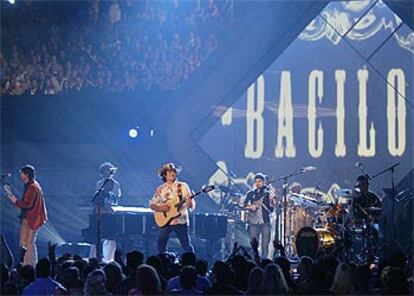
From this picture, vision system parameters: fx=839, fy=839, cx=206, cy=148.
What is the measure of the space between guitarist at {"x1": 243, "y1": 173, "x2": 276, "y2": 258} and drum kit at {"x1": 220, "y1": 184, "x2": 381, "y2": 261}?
0.95 ft

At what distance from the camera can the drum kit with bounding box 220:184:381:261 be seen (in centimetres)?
1442

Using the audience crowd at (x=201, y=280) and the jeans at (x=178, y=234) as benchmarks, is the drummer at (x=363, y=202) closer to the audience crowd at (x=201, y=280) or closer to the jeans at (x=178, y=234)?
the jeans at (x=178, y=234)

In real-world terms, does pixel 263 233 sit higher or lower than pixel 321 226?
lower

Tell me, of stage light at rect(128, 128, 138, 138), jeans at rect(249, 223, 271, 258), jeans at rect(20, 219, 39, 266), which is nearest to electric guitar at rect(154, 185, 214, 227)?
jeans at rect(20, 219, 39, 266)

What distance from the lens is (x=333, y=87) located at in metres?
21.4

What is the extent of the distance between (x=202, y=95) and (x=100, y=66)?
2501mm

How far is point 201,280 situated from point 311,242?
663 centimetres

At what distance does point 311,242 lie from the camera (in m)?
14.5

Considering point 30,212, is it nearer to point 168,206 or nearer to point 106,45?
point 168,206

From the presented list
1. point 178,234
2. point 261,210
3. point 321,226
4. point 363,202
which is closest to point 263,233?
point 261,210

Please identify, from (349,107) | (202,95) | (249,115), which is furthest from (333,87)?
(202,95)

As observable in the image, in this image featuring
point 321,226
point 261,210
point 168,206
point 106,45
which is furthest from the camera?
point 106,45

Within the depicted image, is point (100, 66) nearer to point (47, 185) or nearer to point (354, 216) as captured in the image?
point (47, 185)

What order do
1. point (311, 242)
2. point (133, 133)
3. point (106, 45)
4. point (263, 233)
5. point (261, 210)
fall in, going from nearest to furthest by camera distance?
1. point (311, 242)
2. point (261, 210)
3. point (263, 233)
4. point (133, 133)
5. point (106, 45)
